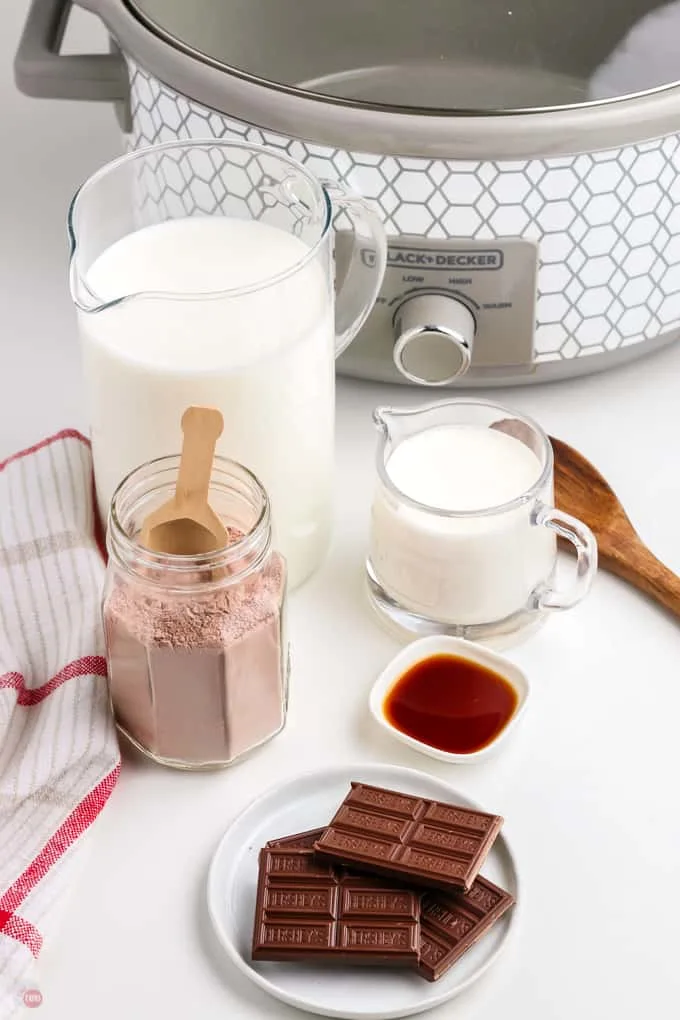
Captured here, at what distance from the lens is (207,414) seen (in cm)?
74

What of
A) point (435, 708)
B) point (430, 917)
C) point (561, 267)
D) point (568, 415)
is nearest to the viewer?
point (430, 917)

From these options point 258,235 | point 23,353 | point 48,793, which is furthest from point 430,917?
point 23,353

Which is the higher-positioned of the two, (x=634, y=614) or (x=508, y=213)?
(x=508, y=213)

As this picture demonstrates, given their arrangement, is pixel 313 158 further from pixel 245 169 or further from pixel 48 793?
pixel 48 793

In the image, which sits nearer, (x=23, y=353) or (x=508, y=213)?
(x=508, y=213)

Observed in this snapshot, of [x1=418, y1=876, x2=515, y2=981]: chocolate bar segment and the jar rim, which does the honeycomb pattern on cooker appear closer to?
the jar rim

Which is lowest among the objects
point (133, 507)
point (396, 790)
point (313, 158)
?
point (396, 790)

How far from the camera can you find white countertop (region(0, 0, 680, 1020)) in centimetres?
70

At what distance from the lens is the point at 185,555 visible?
743 millimetres

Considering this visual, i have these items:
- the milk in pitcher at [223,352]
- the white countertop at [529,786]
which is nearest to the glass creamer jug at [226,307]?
the milk in pitcher at [223,352]

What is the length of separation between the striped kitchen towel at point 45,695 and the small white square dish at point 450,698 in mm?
168

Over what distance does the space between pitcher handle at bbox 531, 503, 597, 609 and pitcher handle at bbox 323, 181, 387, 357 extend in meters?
0.19

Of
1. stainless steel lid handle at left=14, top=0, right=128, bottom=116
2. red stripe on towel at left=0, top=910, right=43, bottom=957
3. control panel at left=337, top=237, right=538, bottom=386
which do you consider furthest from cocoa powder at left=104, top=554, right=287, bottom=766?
stainless steel lid handle at left=14, top=0, right=128, bottom=116

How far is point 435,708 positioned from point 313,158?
0.37 m
